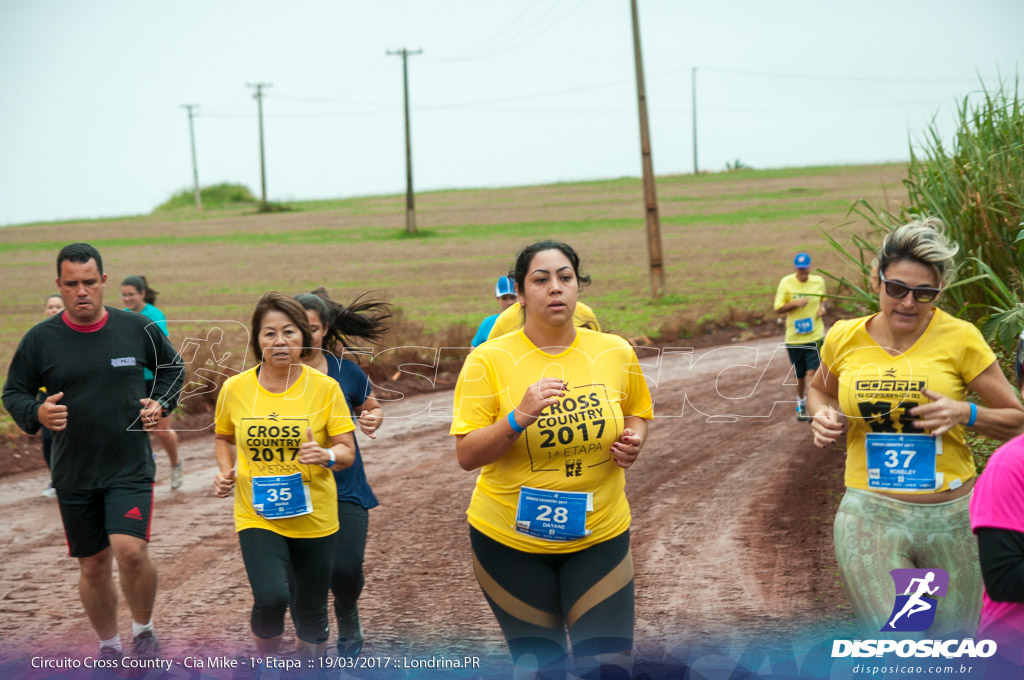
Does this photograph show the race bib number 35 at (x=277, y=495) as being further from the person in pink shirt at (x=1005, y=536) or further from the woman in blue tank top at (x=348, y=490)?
the person in pink shirt at (x=1005, y=536)

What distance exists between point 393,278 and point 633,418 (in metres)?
34.2

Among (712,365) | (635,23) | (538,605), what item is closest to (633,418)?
(538,605)

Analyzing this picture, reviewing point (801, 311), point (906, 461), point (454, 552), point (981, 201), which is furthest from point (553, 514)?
point (801, 311)

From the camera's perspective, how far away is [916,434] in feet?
12.6

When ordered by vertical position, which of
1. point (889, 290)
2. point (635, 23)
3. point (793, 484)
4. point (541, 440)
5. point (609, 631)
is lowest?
point (793, 484)

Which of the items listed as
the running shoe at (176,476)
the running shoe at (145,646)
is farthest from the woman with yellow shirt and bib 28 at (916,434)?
the running shoe at (176,476)

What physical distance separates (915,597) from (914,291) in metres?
1.15

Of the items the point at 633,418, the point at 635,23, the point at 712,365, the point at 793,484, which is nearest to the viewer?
the point at 633,418

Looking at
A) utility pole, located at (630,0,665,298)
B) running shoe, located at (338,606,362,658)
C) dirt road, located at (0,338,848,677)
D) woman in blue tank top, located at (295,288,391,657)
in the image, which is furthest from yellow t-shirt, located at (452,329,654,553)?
utility pole, located at (630,0,665,298)

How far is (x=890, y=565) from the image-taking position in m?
3.79

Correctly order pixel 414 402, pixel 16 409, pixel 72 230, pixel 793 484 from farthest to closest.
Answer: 1. pixel 72 230
2. pixel 414 402
3. pixel 793 484
4. pixel 16 409

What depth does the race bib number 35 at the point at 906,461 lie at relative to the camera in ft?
12.6

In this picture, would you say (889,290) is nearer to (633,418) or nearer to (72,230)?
(633,418)

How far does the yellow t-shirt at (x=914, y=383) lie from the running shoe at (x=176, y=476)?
718 centimetres
